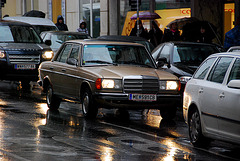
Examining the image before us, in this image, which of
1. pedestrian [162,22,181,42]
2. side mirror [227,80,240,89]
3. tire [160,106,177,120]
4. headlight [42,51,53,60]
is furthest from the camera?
pedestrian [162,22,181,42]

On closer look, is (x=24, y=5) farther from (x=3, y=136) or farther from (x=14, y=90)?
(x=3, y=136)

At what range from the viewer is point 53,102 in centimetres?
1438

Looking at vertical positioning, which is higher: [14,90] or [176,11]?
[176,11]

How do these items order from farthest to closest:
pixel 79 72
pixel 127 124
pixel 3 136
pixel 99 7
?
1. pixel 99 7
2. pixel 79 72
3. pixel 127 124
4. pixel 3 136

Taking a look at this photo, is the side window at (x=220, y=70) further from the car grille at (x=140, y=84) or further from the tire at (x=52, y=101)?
the tire at (x=52, y=101)

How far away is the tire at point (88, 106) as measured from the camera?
1241 cm

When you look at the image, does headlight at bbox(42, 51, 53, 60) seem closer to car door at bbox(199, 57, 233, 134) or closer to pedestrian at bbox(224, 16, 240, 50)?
pedestrian at bbox(224, 16, 240, 50)

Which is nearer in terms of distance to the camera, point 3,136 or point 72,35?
point 3,136

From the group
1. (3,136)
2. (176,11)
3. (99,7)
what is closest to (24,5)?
(99,7)

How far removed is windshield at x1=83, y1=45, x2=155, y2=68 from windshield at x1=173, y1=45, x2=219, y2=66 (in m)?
1.98

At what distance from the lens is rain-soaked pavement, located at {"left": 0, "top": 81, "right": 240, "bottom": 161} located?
8547 mm

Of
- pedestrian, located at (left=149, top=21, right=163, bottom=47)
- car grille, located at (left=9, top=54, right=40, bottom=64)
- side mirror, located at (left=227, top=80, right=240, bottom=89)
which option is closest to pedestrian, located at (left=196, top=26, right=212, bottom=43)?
pedestrian, located at (left=149, top=21, right=163, bottom=47)

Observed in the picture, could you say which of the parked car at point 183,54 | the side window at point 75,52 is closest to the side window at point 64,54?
the side window at point 75,52

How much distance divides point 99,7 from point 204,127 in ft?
87.3
